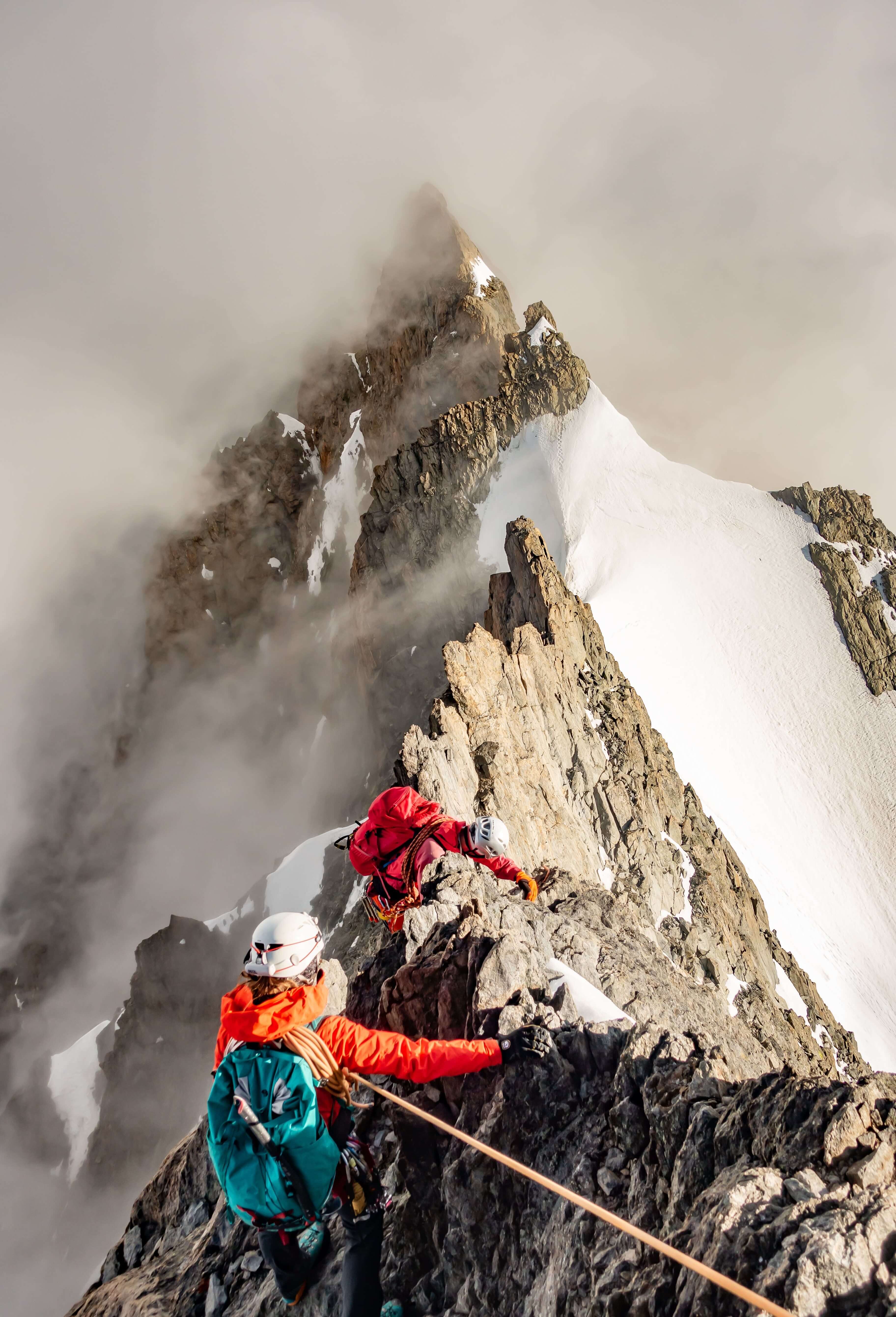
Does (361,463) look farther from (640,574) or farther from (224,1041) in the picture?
(224,1041)

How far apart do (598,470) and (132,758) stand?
63118mm

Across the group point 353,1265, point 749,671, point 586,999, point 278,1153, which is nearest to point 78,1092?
point 586,999

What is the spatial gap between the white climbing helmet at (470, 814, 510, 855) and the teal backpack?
11.6ft

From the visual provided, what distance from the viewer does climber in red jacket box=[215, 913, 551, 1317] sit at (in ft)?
13.6

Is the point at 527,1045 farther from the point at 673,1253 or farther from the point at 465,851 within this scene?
the point at 673,1253

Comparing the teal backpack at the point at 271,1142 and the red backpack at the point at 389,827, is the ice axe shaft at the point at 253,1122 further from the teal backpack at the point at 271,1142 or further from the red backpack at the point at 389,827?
the red backpack at the point at 389,827

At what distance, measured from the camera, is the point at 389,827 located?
26.5 feet

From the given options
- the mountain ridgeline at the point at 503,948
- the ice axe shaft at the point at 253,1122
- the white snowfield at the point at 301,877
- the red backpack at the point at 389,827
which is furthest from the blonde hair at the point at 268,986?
the white snowfield at the point at 301,877

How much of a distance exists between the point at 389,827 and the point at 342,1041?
3.54 metres

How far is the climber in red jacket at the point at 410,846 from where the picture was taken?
24.1 feet

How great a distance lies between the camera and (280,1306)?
531cm

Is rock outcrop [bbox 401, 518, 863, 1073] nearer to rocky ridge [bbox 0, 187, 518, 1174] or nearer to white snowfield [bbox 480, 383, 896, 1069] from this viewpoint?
white snowfield [bbox 480, 383, 896, 1069]

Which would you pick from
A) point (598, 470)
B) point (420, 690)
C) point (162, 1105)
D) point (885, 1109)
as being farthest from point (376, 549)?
point (885, 1109)

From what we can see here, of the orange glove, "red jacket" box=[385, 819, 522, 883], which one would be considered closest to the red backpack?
"red jacket" box=[385, 819, 522, 883]
